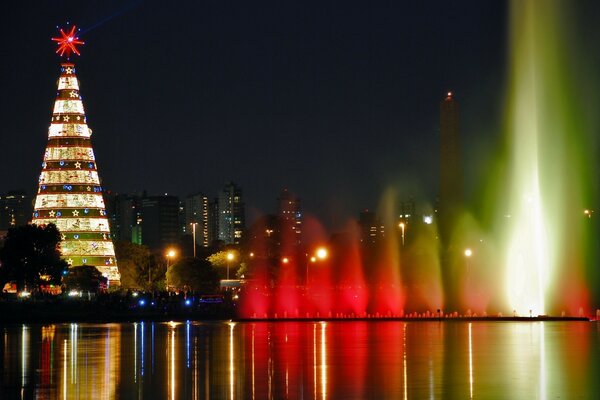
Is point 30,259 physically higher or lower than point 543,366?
higher

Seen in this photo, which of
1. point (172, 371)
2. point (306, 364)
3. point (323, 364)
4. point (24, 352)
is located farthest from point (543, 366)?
point (24, 352)

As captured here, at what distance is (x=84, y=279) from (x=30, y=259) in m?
9.38

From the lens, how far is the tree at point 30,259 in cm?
10675

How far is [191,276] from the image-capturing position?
140375 millimetres

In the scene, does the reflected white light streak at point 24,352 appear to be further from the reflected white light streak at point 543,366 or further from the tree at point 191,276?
the tree at point 191,276

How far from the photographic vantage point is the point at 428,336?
54.5 m

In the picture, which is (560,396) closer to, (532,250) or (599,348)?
(599,348)

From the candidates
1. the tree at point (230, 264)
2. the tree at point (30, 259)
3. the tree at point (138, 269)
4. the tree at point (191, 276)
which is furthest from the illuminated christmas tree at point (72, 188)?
the tree at point (230, 264)

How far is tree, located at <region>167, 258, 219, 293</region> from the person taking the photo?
140375 millimetres

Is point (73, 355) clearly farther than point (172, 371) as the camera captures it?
Yes

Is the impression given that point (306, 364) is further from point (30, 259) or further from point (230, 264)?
point (230, 264)

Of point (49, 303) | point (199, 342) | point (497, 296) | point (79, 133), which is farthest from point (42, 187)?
point (199, 342)

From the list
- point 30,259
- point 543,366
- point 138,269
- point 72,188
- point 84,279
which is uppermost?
point 72,188

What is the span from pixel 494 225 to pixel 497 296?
47582 mm
